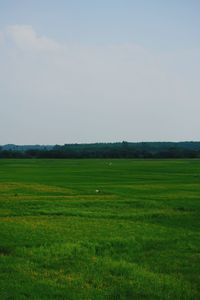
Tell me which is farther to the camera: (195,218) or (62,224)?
(195,218)

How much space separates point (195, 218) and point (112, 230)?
6.04 meters

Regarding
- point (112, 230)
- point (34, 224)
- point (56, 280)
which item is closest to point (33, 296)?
point (56, 280)

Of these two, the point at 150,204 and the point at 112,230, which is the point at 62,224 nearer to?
the point at 112,230

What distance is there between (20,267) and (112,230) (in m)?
6.90

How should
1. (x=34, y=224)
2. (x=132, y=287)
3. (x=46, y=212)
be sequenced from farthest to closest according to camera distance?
(x=46, y=212) → (x=34, y=224) → (x=132, y=287)

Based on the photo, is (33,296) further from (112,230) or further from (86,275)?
(112,230)

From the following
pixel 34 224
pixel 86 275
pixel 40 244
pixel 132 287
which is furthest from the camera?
pixel 34 224

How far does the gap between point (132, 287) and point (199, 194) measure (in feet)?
83.5

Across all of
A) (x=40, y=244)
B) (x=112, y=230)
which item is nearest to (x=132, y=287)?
(x=40, y=244)

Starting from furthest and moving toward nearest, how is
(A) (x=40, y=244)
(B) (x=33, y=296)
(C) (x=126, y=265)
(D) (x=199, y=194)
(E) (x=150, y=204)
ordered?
(D) (x=199, y=194) → (E) (x=150, y=204) → (A) (x=40, y=244) → (C) (x=126, y=265) → (B) (x=33, y=296)

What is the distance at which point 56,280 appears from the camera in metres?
14.0

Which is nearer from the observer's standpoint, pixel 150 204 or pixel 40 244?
pixel 40 244

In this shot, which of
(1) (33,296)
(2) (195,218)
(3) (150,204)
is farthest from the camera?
(3) (150,204)

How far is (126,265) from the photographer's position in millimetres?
15633
